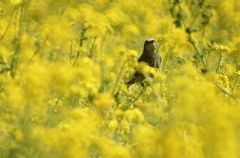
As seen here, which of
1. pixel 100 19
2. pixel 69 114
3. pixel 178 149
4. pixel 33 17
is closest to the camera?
pixel 178 149

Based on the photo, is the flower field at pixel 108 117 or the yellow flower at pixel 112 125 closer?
the flower field at pixel 108 117

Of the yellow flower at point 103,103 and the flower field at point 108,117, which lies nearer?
the flower field at point 108,117

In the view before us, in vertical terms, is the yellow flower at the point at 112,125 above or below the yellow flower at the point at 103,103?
below

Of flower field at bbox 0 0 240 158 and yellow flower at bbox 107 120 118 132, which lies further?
yellow flower at bbox 107 120 118 132

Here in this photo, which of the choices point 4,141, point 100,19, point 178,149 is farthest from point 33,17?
point 178,149

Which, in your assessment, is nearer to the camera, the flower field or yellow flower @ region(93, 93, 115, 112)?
the flower field

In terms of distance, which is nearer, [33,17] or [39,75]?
[39,75]

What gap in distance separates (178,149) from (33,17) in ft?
14.6

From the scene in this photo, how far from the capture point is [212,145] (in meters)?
2.25

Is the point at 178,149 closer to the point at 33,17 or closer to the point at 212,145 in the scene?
the point at 212,145

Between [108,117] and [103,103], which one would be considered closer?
[103,103]

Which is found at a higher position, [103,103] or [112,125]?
[103,103]

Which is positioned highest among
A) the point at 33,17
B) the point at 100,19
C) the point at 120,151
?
the point at 120,151

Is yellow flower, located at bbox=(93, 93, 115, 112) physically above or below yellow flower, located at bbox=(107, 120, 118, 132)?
above
